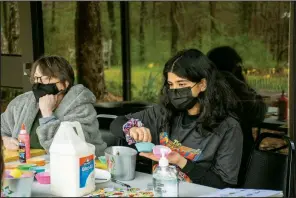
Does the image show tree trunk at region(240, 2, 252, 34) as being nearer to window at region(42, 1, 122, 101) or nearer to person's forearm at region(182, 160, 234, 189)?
window at region(42, 1, 122, 101)

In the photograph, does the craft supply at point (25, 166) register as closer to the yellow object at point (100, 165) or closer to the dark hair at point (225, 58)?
the yellow object at point (100, 165)

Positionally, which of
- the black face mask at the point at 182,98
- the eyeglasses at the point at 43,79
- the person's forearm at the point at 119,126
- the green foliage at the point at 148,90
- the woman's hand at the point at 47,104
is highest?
the eyeglasses at the point at 43,79

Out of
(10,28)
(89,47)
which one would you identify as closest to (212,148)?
(10,28)

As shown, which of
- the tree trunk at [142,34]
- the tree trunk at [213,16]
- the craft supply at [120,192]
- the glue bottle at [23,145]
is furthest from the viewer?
the tree trunk at [142,34]

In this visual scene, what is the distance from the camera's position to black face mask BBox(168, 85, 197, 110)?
7.32 feet

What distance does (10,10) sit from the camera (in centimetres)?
495

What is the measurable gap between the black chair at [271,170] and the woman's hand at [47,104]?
43.0 inches

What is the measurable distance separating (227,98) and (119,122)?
0.56 meters

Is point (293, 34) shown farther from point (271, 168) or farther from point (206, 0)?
point (206, 0)

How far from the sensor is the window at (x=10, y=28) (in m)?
4.81

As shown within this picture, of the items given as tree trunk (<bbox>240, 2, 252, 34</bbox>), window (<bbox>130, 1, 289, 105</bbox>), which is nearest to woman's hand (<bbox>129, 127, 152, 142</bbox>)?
window (<bbox>130, 1, 289, 105</bbox>)

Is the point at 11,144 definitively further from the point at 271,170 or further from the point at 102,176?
the point at 271,170

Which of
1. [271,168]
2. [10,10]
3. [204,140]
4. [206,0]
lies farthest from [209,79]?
[10,10]

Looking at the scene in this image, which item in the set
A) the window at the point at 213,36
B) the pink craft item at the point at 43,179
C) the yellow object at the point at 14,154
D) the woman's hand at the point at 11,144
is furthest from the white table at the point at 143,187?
the window at the point at 213,36
